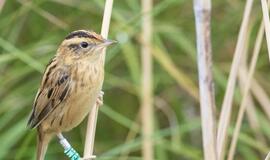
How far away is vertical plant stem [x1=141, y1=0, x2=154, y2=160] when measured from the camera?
3.85 m

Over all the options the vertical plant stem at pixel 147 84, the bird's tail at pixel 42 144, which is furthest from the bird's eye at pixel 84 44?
the bird's tail at pixel 42 144

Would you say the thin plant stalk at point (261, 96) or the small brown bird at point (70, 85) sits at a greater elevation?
the thin plant stalk at point (261, 96)

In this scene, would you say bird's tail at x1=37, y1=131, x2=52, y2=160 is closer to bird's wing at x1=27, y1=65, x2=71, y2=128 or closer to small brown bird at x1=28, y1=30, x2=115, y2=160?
small brown bird at x1=28, y1=30, x2=115, y2=160

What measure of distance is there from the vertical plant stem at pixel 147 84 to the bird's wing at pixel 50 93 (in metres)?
0.47

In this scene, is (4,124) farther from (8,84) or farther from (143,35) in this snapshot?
(143,35)

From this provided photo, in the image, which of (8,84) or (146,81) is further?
(8,84)

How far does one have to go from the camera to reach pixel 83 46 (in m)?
3.59

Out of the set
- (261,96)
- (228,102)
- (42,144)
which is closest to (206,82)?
(228,102)

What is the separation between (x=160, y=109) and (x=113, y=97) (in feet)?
1.01

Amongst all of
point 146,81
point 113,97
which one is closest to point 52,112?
point 146,81

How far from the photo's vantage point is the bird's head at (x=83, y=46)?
3.46 metres

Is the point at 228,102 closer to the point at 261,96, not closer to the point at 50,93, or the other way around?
the point at 50,93

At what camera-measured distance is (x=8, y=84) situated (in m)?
4.44

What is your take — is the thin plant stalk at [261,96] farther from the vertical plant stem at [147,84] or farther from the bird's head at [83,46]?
the bird's head at [83,46]
